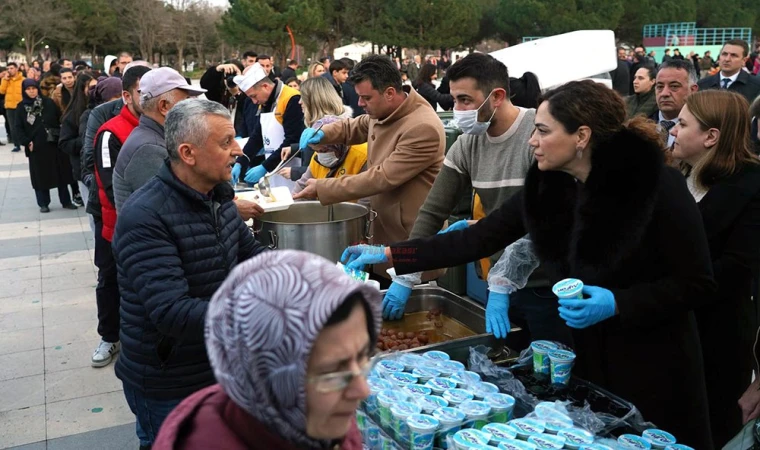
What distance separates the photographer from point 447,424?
174 cm

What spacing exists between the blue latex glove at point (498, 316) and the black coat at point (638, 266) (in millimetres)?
264

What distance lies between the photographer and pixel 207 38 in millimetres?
45438

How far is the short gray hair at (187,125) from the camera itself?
7.00ft

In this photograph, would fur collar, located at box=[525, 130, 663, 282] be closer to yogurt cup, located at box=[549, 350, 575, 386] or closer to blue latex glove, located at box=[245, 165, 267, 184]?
yogurt cup, located at box=[549, 350, 575, 386]

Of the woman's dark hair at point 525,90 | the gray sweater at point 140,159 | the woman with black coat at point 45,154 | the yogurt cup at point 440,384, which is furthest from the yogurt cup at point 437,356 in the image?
the woman with black coat at point 45,154

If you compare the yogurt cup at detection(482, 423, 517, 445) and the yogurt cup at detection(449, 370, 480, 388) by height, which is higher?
the yogurt cup at detection(482, 423, 517, 445)

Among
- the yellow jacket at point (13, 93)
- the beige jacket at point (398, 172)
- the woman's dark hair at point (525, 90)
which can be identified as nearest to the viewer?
the beige jacket at point (398, 172)

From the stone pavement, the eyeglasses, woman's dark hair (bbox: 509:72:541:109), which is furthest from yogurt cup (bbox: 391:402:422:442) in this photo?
woman's dark hair (bbox: 509:72:541:109)

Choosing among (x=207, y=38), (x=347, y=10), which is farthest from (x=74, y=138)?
(x=207, y=38)

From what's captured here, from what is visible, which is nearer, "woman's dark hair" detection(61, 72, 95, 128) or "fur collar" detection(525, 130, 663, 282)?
"fur collar" detection(525, 130, 663, 282)

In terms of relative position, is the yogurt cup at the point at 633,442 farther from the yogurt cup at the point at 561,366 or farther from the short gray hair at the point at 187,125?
the short gray hair at the point at 187,125

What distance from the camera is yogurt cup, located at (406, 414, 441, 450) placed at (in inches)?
66.7

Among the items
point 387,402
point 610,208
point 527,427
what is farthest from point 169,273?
point 610,208

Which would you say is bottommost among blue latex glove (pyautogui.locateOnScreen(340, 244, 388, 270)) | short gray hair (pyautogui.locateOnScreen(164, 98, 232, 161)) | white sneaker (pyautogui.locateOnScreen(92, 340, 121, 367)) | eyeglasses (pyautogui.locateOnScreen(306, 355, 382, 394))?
white sneaker (pyautogui.locateOnScreen(92, 340, 121, 367))
